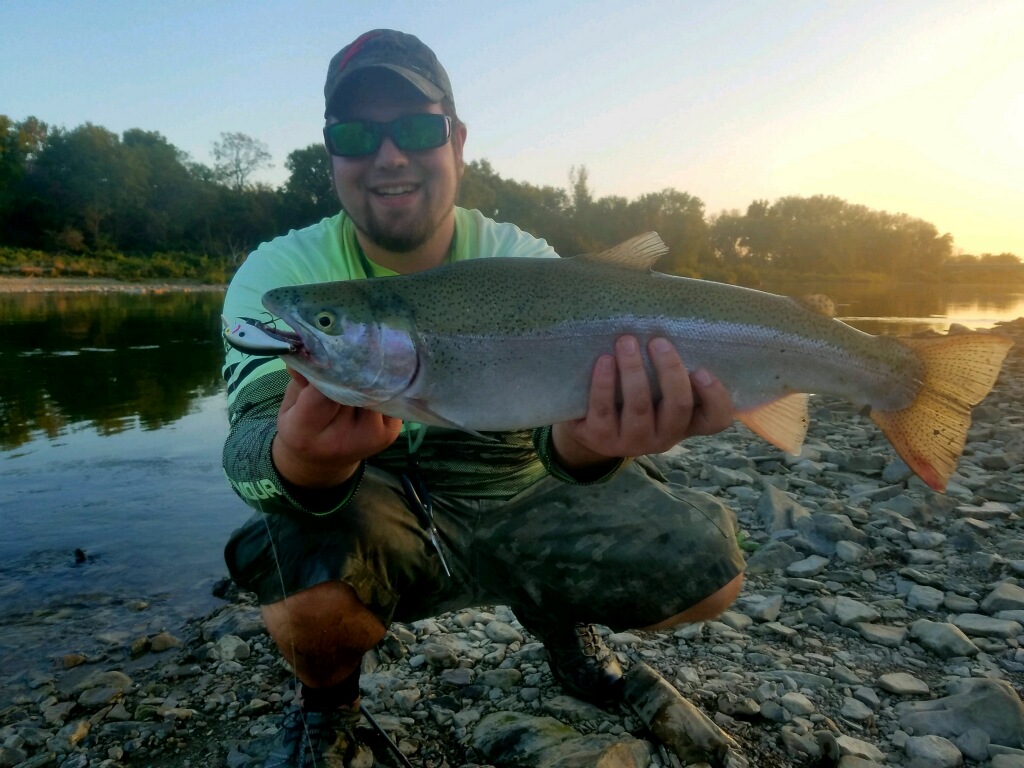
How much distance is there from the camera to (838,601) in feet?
13.7

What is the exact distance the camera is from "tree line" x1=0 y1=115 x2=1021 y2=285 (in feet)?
215

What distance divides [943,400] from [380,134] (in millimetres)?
3085

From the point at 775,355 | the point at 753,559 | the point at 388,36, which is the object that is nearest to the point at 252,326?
the point at 775,355

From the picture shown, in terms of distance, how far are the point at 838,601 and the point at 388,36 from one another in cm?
422

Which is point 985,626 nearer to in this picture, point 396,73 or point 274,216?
point 396,73

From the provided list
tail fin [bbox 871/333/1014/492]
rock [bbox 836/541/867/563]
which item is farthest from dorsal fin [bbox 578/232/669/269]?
rock [bbox 836/541/867/563]

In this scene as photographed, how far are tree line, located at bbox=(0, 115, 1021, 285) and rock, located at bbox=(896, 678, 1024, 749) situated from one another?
63.0 metres

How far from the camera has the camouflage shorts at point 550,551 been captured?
3.04m

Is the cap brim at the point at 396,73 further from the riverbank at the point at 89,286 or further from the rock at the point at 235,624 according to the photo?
the riverbank at the point at 89,286

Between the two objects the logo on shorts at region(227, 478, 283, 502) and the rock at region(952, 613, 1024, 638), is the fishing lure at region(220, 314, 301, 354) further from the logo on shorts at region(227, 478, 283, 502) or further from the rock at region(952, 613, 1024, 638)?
the rock at region(952, 613, 1024, 638)

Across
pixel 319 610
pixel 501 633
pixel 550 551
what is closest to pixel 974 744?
pixel 550 551

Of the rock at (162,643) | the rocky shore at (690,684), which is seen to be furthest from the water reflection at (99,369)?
the rocky shore at (690,684)

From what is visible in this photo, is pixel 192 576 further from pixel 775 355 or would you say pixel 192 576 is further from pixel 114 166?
pixel 114 166

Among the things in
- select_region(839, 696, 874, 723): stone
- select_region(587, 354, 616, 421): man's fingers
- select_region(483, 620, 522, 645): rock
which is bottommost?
select_region(483, 620, 522, 645): rock
